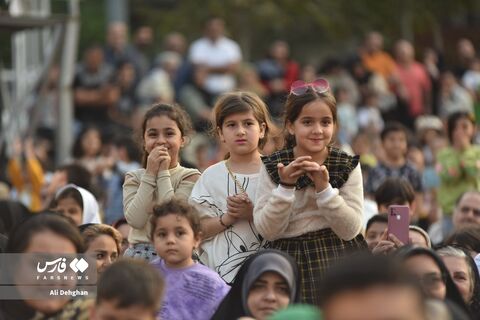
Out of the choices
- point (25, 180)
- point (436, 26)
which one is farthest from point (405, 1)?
point (25, 180)

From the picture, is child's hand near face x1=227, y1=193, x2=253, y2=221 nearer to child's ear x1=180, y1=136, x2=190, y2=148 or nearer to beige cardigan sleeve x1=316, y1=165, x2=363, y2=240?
beige cardigan sleeve x1=316, y1=165, x2=363, y2=240

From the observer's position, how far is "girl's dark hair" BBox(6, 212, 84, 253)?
6.30m

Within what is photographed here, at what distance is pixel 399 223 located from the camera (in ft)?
26.3

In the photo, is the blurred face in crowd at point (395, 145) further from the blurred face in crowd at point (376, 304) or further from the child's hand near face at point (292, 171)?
the blurred face in crowd at point (376, 304)

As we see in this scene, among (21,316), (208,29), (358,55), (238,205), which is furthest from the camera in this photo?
(358,55)

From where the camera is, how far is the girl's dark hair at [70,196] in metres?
10.3

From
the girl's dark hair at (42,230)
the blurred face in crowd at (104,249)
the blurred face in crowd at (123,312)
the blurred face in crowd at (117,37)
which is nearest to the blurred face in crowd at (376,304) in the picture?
the blurred face in crowd at (123,312)

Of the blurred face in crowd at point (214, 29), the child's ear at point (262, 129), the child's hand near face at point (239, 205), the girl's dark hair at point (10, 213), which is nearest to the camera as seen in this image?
the child's hand near face at point (239, 205)

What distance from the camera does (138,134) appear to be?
9.47 metres

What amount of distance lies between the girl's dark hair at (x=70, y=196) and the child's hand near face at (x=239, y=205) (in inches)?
101

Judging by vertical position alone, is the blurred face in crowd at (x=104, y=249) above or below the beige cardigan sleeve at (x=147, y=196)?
below

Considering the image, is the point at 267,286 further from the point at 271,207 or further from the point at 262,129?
the point at 262,129

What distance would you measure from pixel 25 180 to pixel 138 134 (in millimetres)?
6637

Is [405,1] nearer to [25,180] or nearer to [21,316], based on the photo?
[25,180]
